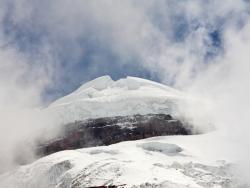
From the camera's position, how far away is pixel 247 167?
200m

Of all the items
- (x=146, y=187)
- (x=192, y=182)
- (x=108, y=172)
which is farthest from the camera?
(x=108, y=172)

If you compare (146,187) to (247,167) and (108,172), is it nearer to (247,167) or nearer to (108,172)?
(108,172)

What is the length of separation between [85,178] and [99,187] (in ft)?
31.5

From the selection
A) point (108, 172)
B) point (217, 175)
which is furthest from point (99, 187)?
point (217, 175)

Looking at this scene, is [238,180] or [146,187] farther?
[238,180]

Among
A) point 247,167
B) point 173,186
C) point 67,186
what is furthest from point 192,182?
point 67,186

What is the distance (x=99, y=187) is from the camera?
188 m

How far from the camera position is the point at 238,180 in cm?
19488

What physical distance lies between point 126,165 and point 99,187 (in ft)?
47.8

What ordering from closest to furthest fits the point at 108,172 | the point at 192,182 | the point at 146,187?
the point at 146,187 < the point at 192,182 < the point at 108,172

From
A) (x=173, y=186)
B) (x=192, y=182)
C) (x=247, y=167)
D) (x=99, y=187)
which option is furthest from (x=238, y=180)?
(x=99, y=187)

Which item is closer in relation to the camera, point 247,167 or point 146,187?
point 146,187

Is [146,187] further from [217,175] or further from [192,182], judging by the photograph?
[217,175]

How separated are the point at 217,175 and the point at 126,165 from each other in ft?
102
